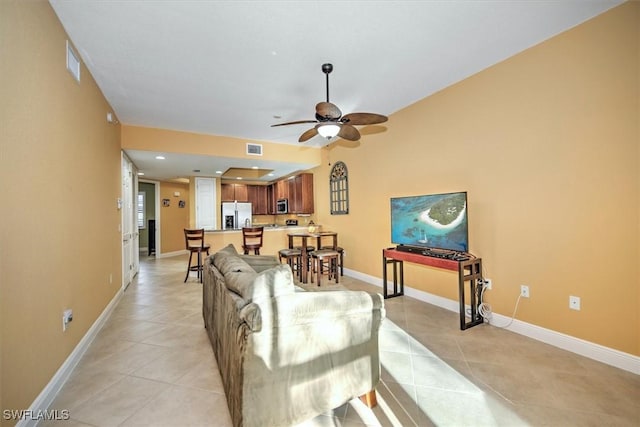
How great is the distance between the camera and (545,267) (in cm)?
A: 256

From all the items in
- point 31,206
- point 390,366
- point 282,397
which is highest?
point 31,206

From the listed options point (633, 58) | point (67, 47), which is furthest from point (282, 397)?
point (633, 58)

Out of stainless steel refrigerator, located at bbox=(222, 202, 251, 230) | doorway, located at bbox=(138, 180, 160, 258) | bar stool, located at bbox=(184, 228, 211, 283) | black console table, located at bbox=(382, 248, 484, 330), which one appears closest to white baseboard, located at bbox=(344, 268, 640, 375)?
black console table, located at bbox=(382, 248, 484, 330)

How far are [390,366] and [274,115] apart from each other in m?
3.60

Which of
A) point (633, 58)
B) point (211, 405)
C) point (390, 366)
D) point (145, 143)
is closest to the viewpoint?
point (211, 405)

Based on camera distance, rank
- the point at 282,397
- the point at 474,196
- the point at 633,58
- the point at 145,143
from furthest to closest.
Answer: the point at 145,143 → the point at 474,196 → the point at 633,58 → the point at 282,397

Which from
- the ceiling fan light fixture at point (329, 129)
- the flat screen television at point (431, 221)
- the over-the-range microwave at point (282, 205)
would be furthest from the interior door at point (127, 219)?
the flat screen television at point (431, 221)

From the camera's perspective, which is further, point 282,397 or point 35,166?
point 35,166

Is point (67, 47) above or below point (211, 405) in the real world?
above

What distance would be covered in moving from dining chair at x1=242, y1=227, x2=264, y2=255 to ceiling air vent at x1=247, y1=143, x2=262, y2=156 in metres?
1.52

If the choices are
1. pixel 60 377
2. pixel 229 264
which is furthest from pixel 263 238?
pixel 60 377

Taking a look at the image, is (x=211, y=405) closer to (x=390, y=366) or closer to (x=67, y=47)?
(x=390, y=366)

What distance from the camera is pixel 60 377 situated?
1.95 m

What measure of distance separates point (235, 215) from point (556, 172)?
24.9 ft
